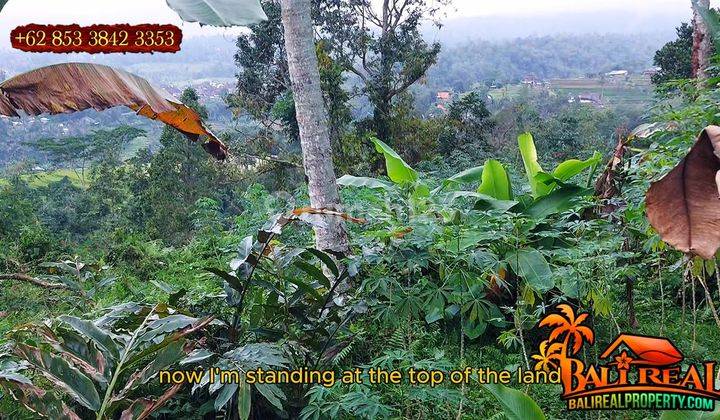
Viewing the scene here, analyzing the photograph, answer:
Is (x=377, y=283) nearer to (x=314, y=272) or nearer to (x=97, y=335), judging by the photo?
(x=314, y=272)

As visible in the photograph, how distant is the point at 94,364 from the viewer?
139cm

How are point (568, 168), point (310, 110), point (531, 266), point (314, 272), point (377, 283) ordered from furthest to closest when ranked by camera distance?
point (310, 110)
point (568, 168)
point (531, 266)
point (314, 272)
point (377, 283)

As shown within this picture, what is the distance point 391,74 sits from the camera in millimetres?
9211

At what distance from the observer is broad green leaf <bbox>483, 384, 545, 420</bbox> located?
47.1 inches

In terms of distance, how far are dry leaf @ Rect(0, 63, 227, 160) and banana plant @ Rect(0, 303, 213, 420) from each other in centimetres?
54

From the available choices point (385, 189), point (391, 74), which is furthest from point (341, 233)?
point (391, 74)

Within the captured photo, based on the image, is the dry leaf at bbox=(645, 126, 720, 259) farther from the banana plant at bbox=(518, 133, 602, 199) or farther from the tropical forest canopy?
the banana plant at bbox=(518, 133, 602, 199)

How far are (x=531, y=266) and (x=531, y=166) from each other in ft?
3.72

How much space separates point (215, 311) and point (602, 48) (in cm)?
3891

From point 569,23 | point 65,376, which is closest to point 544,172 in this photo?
point 65,376

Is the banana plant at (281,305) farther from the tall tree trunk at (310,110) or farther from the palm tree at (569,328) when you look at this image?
the tall tree trunk at (310,110)

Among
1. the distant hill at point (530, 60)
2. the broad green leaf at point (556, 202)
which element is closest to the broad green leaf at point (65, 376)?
the broad green leaf at point (556, 202)

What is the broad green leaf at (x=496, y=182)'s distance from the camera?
274 cm

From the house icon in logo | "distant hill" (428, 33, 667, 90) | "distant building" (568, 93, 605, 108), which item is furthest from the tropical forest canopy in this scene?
"distant hill" (428, 33, 667, 90)
